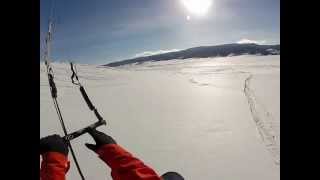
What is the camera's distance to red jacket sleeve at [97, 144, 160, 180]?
5.54 feet

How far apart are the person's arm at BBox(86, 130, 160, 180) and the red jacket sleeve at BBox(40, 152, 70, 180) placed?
0.18m

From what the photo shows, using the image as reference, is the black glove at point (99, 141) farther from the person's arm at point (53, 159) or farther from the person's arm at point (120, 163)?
the person's arm at point (53, 159)

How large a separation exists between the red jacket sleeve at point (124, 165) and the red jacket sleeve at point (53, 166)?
7.7 inches

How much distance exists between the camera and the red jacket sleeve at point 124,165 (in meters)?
1.69

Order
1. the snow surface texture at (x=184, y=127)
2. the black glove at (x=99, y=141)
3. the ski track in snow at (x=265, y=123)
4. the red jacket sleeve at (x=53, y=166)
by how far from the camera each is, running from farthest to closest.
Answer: the ski track in snow at (x=265, y=123) → the snow surface texture at (x=184, y=127) → the black glove at (x=99, y=141) → the red jacket sleeve at (x=53, y=166)

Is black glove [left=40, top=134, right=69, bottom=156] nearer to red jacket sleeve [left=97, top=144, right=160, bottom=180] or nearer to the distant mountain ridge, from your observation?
red jacket sleeve [left=97, top=144, right=160, bottom=180]

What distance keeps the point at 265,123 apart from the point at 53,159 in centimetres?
225

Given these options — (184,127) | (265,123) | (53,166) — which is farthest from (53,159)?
(265,123)

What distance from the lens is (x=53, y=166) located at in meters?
1.69

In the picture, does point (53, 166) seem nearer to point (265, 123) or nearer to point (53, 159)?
point (53, 159)

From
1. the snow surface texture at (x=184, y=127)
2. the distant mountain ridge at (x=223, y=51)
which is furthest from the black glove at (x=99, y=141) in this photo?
the distant mountain ridge at (x=223, y=51)
